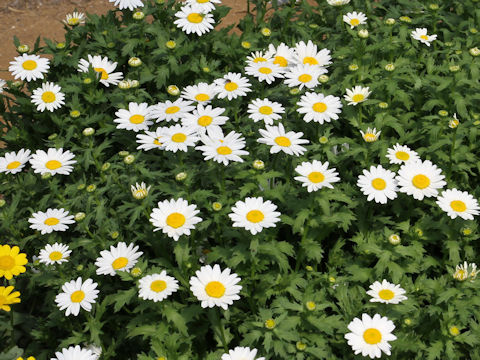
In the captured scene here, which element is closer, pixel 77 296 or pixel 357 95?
pixel 77 296

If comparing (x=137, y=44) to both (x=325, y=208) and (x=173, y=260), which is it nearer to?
(x=173, y=260)

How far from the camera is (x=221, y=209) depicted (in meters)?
3.70

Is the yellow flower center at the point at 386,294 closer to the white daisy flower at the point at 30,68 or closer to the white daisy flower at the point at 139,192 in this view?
the white daisy flower at the point at 139,192

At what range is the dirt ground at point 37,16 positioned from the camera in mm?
8742

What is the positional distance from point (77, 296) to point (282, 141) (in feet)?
5.54

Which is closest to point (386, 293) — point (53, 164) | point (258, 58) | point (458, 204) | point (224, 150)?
point (458, 204)

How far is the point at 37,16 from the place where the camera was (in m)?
9.54

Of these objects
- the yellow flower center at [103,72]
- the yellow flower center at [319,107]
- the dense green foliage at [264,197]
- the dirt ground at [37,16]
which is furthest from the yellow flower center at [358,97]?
the dirt ground at [37,16]

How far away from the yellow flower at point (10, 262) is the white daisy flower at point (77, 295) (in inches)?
→ 11.9

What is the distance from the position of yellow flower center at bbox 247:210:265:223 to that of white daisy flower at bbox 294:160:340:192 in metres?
0.35

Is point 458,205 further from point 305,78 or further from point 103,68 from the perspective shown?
point 103,68

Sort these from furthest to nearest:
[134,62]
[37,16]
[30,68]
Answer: [37,16] < [30,68] < [134,62]

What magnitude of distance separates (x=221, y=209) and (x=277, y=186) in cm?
49

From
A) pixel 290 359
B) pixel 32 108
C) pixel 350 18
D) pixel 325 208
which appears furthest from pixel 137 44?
pixel 290 359
